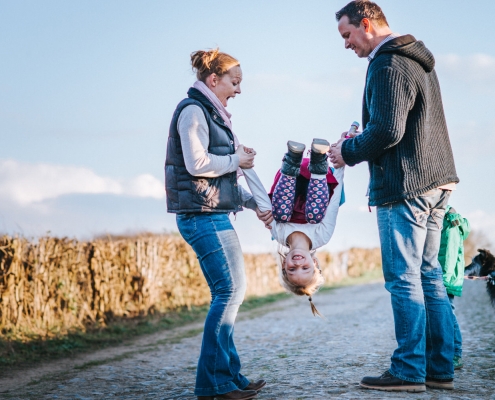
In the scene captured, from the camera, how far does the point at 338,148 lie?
4895 mm

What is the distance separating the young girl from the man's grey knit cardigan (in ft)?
1.64

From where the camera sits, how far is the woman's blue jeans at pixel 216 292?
4.52m

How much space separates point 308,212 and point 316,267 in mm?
694

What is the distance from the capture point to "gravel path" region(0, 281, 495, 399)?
5.33 metres

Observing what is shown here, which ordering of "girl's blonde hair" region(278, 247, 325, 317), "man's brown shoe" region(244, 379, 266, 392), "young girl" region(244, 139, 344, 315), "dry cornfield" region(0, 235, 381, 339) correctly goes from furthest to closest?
1. "dry cornfield" region(0, 235, 381, 339)
2. "girl's blonde hair" region(278, 247, 325, 317)
3. "young girl" region(244, 139, 344, 315)
4. "man's brown shoe" region(244, 379, 266, 392)

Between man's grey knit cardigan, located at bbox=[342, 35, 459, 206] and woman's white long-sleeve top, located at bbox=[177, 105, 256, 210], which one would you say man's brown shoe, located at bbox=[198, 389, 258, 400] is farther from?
man's grey knit cardigan, located at bbox=[342, 35, 459, 206]

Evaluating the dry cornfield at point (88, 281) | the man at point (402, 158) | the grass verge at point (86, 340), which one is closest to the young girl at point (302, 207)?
the man at point (402, 158)

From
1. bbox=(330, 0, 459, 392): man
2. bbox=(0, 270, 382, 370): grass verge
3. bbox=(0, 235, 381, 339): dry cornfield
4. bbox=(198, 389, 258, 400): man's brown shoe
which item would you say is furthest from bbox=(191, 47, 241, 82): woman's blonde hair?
bbox=(0, 235, 381, 339): dry cornfield

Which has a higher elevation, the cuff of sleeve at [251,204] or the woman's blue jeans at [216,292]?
the cuff of sleeve at [251,204]

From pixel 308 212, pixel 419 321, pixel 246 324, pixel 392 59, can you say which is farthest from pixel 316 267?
pixel 246 324

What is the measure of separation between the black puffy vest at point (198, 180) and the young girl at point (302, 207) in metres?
0.37

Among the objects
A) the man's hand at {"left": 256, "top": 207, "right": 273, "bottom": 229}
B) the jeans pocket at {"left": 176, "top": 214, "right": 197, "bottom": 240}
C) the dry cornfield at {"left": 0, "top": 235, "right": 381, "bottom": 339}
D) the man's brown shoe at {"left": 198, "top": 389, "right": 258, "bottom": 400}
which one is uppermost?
the man's hand at {"left": 256, "top": 207, "right": 273, "bottom": 229}

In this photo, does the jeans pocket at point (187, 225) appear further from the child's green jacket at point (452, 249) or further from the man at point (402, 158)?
the child's green jacket at point (452, 249)

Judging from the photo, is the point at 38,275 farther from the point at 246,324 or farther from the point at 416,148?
the point at 416,148
